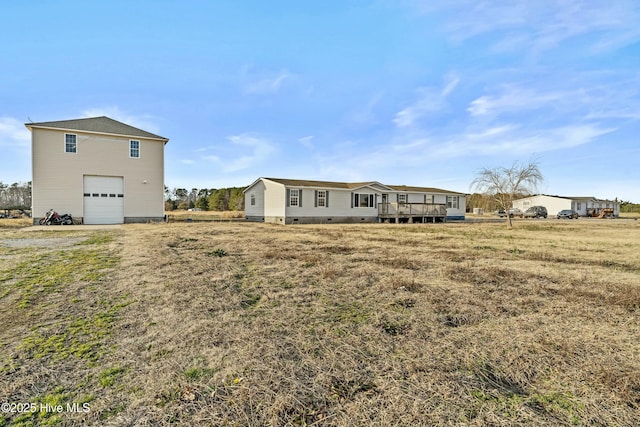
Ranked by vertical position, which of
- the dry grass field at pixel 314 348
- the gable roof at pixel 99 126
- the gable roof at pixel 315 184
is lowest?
the dry grass field at pixel 314 348

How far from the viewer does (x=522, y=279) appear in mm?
5801

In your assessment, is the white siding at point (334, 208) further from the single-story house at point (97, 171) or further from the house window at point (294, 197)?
the single-story house at point (97, 171)

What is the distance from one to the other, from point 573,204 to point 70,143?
211 feet

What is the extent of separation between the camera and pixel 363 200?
90.8ft

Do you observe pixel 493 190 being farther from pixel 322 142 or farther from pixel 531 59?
pixel 322 142

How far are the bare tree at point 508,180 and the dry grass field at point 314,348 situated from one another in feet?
67.4

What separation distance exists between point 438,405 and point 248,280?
4025 mm

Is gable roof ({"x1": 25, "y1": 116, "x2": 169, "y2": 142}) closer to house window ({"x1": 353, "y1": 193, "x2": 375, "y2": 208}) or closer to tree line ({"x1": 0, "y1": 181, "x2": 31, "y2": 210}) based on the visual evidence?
house window ({"x1": 353, "y1": 193, "x2": 375, "y2": 208})

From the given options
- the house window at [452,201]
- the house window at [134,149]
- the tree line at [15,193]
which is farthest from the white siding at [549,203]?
the tree line at [15,193]

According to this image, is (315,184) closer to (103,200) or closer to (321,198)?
(321,198)

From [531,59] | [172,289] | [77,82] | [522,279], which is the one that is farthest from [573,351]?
[77,82]

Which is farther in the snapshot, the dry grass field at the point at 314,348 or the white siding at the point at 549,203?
the white siding at the point at 549,203

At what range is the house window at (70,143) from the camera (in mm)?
19109

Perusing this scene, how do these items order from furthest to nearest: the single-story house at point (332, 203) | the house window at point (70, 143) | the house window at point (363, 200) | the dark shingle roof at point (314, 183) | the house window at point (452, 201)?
the house window at point (452, 201) < the house window at point (363, 200) < the dark shingle roof at point (314, 183) < the single-story house at point (332, 203) < the house window at point (70, 143)
